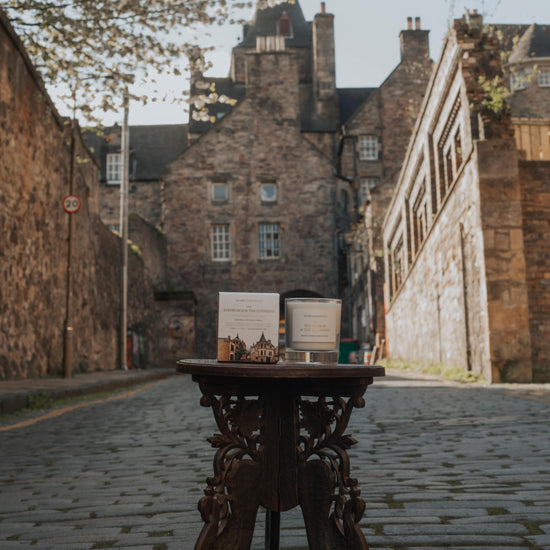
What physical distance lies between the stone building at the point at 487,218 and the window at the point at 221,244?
1774 centimetres

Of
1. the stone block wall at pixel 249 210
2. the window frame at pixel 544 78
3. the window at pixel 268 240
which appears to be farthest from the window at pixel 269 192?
the window frame at pixel 544 78

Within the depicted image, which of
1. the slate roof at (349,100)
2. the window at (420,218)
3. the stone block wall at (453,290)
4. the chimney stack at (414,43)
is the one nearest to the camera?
the stone block wall at (453,290)

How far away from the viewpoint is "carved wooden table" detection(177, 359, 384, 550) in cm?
212

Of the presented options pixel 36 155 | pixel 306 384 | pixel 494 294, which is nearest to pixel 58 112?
pixel 36 155

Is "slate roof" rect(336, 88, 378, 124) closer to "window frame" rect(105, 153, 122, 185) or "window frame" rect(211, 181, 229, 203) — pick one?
"window frame" rect(211, 181, 229, 203)

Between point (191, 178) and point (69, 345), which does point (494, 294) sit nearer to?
point (69, 345)

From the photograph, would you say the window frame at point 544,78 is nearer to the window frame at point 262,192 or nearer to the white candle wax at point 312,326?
the window frame at point 262,192

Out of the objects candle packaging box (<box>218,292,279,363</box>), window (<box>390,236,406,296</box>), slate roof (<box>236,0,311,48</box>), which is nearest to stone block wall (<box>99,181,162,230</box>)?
slate roof (<box>236,0,311,48</box>)

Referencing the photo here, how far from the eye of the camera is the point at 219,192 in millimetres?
33719

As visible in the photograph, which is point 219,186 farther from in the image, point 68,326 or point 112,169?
point 68,326

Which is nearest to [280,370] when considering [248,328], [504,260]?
[248,328]

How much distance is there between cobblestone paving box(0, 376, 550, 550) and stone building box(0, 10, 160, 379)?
4.12m

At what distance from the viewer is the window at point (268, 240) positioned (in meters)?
33.2

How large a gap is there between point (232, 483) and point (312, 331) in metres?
0.52
